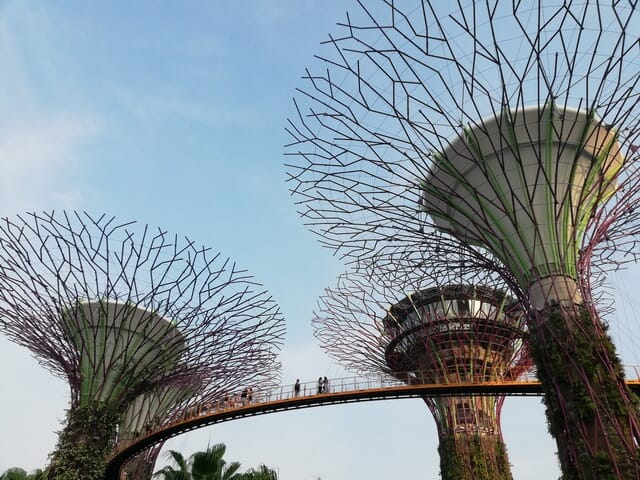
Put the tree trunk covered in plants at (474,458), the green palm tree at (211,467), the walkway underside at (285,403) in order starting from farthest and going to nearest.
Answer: the tree trunk covered in plants at (474,458) → the walkway underside at (285,403) → the green palm tree at (211,467)

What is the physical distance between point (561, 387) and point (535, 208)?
19.1 ft

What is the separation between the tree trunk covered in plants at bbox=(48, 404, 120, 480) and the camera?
2264 centimetres

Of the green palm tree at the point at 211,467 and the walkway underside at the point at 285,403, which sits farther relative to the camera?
the walkway underside at the point at 285,403

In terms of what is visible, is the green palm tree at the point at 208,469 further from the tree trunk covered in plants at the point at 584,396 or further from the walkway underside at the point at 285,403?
the tree trunk covered in plants at the point at 584,396

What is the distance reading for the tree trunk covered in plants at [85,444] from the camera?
74.3 ft

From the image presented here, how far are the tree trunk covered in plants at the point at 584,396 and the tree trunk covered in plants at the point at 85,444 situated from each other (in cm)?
1815

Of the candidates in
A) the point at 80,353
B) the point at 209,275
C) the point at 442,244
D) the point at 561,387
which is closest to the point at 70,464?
the point at 80,353

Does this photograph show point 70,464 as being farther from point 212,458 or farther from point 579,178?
point 579,178

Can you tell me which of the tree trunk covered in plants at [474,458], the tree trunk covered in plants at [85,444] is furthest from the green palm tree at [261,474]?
the tree trunk covered in plants at [474,458]

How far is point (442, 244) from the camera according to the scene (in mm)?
20266

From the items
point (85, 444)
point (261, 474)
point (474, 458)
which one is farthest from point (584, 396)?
point (85, 444)

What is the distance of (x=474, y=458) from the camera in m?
31.4

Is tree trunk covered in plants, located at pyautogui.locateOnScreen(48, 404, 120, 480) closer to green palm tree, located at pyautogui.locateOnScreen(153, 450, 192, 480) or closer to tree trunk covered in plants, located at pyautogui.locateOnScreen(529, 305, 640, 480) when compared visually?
green palm tree, located at pyautogui.locateOnScreen(153, 450, 192, 480)

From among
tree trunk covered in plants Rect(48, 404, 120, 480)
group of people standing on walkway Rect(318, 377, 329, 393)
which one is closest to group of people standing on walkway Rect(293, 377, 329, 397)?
group of people standing on walkway Rect(318, 377, 329, 393)
